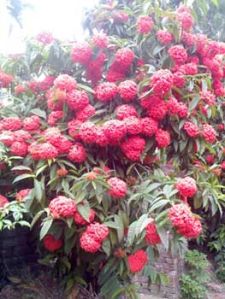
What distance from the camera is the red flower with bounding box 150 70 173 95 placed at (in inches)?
75.8

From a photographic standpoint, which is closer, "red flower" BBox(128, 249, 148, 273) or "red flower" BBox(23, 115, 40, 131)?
"red flower" BBox(128, 249, 148, 273)

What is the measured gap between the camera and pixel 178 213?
1657 mm

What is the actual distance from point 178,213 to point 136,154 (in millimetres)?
439

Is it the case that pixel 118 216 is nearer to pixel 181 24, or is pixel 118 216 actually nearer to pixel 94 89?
pixel 94 89

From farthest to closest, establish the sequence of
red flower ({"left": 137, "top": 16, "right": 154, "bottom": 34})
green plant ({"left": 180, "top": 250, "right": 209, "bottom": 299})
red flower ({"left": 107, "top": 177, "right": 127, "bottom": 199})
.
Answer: green plant ({"left": 180, "top": 250, "right": 209, "bottom": 299})
red flower ({"left": 137, "top": 16, "right": 154, "bottom": 34})
red flower ({"left": 107, "top": 177, "right": 127, "bottom": 199})

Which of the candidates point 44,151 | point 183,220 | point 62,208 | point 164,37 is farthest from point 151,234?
point 164,37

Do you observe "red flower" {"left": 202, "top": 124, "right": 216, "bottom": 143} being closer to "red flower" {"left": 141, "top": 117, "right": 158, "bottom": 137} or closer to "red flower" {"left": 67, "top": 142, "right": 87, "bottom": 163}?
"red flower" {"left": 141, "top": 117, "right": 158, "bottom": 137}

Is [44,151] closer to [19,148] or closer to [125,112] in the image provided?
[19,148]

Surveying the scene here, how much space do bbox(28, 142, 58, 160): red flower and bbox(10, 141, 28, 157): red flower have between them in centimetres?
8

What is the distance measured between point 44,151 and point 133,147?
1.37 feet

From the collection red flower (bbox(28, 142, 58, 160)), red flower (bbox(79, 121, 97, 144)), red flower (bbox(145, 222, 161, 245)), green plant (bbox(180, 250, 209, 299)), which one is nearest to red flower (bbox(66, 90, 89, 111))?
red flower (bbox(79, 121, 97, 144))

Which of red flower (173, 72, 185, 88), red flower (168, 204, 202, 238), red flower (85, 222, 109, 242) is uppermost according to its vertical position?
red flower (173, 72, 185, 88)

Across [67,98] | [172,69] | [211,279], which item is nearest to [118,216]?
[67,98]

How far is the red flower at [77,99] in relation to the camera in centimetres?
204
